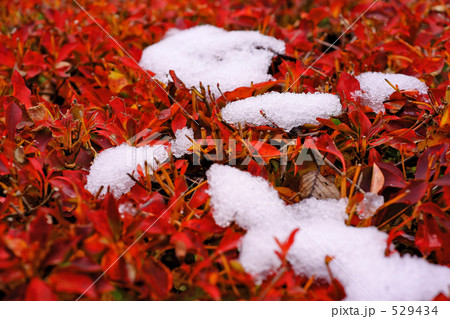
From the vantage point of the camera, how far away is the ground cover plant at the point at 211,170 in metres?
0.78

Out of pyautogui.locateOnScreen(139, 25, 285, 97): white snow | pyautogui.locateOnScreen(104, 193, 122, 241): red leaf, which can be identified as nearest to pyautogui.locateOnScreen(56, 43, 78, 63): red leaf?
pyautogui.locateOnScreen(139, 25, 285, 97): white snow

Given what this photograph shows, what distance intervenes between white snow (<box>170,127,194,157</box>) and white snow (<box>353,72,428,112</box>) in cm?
52

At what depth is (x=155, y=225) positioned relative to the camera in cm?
83

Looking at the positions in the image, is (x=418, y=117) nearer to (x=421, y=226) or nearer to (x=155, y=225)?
(x=421, y=226)

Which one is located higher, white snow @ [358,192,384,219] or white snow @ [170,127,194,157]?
white snow @ [170,127,194,157]

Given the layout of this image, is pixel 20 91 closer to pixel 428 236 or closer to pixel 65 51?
pixel 65 51

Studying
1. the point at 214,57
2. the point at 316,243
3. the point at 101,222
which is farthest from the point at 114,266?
the point at 214,57

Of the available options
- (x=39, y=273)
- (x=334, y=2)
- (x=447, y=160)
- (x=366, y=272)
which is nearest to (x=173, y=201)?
(x=39, y=273)

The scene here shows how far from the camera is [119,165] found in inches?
39.5

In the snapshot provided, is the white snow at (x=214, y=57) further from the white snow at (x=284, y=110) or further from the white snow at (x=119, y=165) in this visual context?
the white snow at (x=119, y=165)

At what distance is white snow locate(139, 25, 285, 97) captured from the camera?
1326mm

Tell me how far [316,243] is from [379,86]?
2.01 feet

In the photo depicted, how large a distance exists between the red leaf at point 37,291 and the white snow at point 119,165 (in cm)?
30

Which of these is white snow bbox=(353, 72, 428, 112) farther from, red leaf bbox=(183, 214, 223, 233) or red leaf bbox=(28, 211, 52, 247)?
red leaf bbox=(28, 211, 52, 247)
